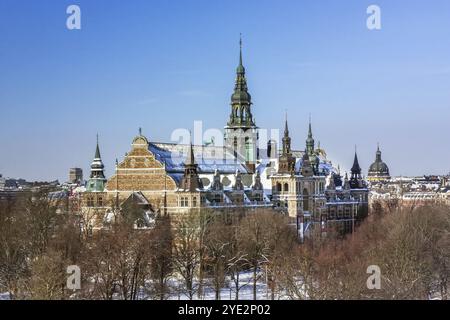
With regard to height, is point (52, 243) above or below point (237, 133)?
below

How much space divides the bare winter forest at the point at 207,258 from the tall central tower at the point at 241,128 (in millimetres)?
19783

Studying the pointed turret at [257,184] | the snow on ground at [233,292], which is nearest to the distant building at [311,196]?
the pointed turret at [257,184]

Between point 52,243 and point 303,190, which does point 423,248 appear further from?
point 303,190

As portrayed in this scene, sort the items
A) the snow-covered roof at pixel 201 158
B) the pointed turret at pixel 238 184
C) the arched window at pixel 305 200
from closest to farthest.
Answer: the snow-covered roof at pixel 201 158
the pointed turret at pixel 238 184
the arched window at pixel 305 200

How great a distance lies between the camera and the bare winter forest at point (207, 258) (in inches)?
1788

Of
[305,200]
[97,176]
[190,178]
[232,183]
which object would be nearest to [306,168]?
[305,200]

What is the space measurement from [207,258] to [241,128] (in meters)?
34.0

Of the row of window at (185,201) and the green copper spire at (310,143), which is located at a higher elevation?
the green copper spire at (310,143)

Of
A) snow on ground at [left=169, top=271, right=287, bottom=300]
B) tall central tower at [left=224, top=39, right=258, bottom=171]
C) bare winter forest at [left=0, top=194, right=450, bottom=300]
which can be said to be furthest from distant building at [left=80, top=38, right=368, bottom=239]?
snow on ground at [left=169, top=271, right=287, bottom=300]

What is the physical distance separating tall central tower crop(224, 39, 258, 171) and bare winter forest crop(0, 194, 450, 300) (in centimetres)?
1978

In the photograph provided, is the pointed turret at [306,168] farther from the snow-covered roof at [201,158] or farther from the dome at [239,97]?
the dome at [239,97]
